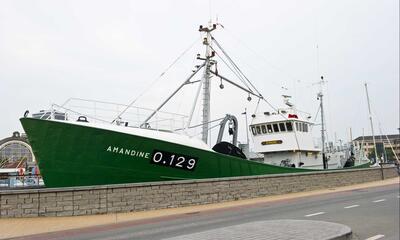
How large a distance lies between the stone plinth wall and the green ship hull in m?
1.44

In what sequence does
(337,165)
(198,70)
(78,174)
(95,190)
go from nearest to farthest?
(95,190)
(78,174)
(198,70)
(337,165)

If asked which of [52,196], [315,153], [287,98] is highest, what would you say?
[287,98]

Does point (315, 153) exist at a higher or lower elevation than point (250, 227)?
higher

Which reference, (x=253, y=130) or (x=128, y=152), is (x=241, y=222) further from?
(x=253, y=130)

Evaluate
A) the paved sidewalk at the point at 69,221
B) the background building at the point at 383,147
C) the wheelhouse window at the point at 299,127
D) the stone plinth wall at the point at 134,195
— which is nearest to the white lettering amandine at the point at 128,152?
the stone plinth wall at the point at 134,195

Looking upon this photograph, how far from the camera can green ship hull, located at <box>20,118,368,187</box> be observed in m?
15.3

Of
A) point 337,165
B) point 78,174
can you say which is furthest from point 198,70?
point 337,165

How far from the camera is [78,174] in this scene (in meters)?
15.5

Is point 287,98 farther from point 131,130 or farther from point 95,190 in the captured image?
point 95,190

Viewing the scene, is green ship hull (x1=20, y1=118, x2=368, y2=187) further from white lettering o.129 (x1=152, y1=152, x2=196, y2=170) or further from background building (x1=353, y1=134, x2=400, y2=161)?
background building (x1=353, y1=134, x2=400, y2=161)

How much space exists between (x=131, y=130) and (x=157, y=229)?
7.06m

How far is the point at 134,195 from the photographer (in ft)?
48.1

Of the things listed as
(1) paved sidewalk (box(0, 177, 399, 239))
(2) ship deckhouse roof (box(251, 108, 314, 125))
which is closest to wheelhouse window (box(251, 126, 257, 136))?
(2) ship deckhouse roof (box(251, 108, 314, 125))

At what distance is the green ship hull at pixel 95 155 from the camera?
15.3 m
